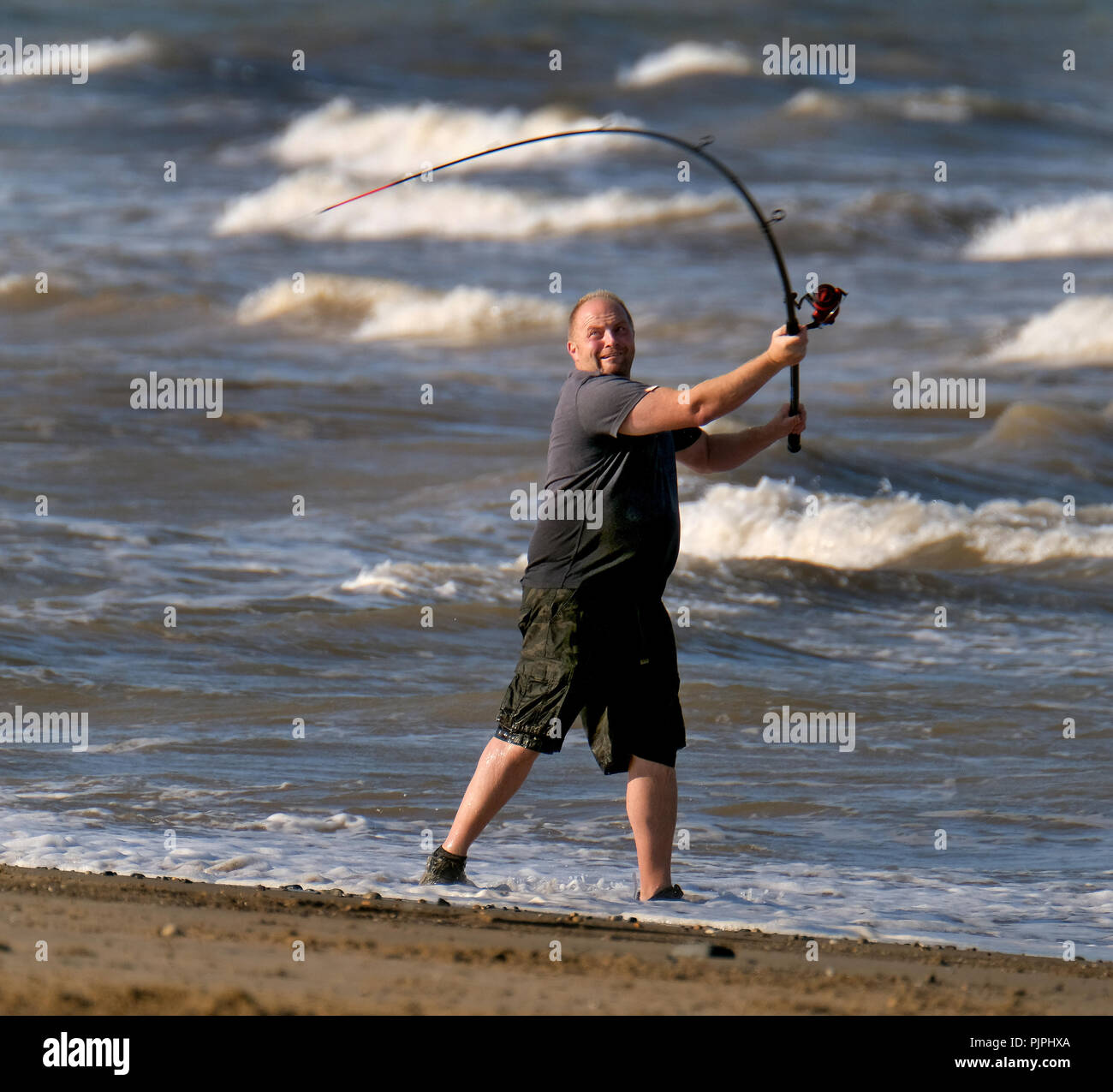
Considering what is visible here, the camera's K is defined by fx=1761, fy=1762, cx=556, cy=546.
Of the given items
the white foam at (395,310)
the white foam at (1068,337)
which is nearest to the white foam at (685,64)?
the white foam at (395,310)

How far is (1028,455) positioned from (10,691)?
1010cm

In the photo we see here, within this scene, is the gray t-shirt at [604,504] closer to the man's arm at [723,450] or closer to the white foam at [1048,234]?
the man's arm at [723,450]

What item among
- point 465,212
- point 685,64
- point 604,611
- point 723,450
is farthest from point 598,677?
point 685,64

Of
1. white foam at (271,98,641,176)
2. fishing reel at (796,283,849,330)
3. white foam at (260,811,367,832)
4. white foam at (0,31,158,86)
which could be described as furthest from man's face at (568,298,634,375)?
white foam at (0,31,158,86)

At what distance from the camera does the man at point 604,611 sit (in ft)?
15.0

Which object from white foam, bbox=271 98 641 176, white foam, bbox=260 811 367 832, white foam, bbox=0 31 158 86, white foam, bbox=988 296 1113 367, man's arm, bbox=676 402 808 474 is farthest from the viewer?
white foam, bbox=0 31 158 86

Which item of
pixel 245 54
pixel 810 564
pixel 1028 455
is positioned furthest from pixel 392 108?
pixel 810 564

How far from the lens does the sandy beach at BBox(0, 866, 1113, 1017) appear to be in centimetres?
332

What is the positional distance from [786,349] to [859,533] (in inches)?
304

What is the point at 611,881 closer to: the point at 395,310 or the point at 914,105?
the point at 395,310

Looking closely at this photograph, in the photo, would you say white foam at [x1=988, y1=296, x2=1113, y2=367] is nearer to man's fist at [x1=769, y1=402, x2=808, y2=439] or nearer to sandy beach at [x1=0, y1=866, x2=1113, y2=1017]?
man's fist at [x1=769, y1=402, x2=808, y2=439]

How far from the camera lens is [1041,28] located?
5091 centimetres

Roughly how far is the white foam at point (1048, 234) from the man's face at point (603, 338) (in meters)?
25.6
